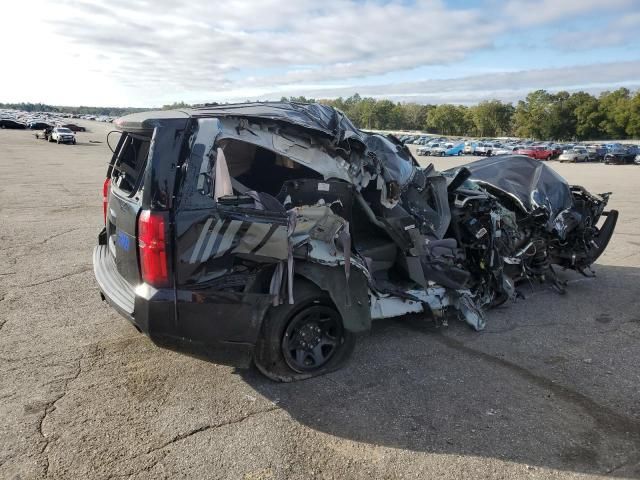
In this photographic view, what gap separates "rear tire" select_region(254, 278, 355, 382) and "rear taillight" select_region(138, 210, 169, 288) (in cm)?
79

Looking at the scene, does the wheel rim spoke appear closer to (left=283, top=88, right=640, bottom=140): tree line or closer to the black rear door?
the black rear door

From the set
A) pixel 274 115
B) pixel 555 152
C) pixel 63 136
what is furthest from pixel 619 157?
pixel 274 115

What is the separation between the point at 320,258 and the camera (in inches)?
144

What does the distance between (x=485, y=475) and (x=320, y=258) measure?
172 centimetres

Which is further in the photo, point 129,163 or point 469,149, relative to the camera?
point 469,149

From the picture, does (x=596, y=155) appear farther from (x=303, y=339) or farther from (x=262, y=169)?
(x=303, y=339)

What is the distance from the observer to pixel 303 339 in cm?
382

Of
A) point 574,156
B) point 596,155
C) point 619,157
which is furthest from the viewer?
point 596,155

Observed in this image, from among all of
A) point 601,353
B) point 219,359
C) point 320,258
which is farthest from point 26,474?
point 601,353

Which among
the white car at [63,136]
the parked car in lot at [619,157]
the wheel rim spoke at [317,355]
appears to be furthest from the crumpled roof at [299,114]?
the parked car in lot at [619,157]

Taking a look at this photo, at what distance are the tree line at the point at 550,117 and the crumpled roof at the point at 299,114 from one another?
218 feet

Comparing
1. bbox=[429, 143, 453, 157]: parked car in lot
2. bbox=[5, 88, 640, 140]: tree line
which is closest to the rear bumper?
bbox=[429, 143, 453, 157]: parked car in lot

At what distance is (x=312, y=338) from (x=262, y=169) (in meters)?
1.48

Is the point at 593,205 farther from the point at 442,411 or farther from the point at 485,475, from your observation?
the point at 485,475
